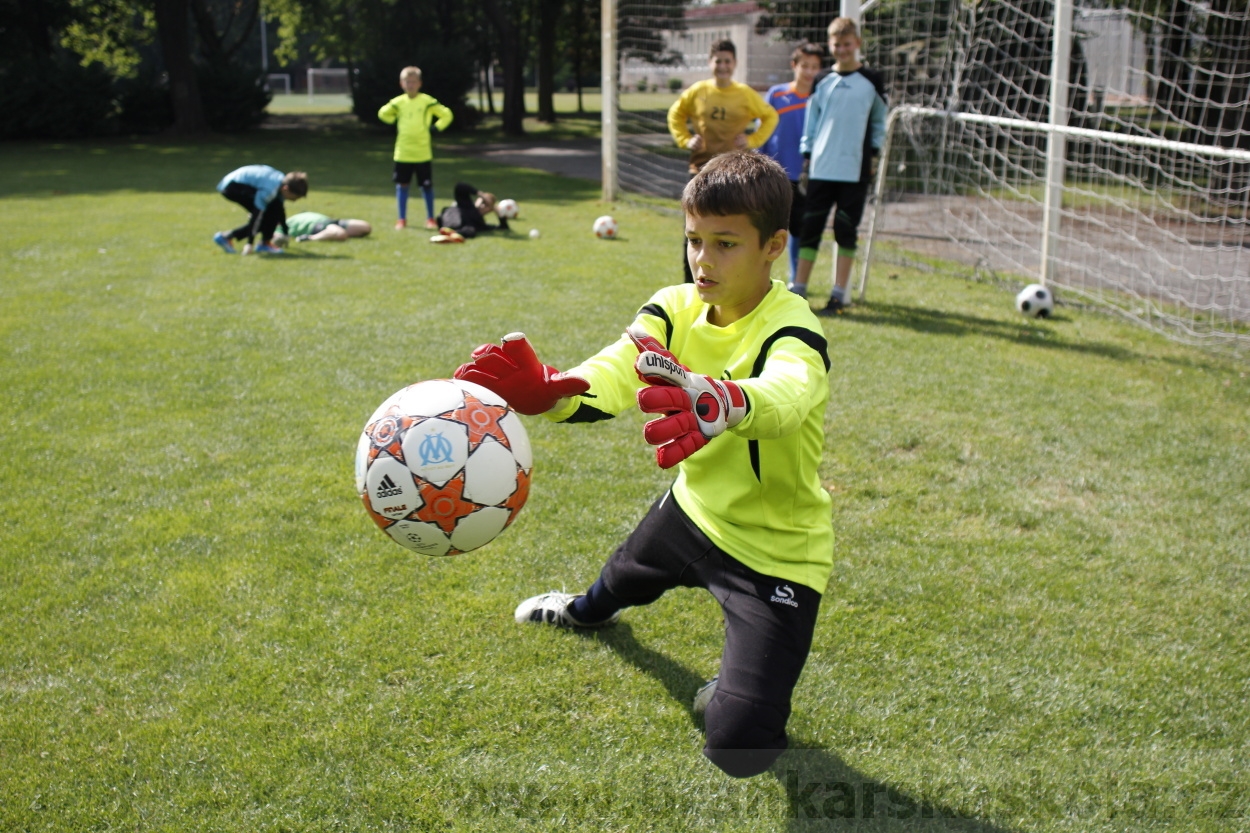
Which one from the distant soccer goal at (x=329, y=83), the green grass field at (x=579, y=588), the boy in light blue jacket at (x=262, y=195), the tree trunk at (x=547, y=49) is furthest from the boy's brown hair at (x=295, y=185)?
the distant soccer goal at (x=329, y=83)

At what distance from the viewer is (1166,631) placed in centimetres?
372

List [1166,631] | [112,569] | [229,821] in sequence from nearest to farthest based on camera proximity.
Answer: [229,821]
[1166,631]
[112,569]

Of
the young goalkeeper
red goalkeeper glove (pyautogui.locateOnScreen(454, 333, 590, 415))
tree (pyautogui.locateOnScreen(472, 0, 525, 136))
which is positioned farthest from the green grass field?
tree (pyautogui.locateOnScreen(472, 0, 525, 136))

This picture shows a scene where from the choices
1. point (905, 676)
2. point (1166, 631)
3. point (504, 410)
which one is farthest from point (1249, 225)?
point (504, 410)

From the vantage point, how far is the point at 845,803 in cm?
283

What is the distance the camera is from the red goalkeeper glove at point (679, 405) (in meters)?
2.11

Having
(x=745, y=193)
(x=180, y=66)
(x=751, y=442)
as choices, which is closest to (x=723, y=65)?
(x=745, y=193)

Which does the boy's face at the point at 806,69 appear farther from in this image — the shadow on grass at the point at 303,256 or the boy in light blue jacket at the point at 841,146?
the shadow on grass at the point at 303,256

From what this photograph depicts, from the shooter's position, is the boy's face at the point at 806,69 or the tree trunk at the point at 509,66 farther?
the tree trunk at the point at 509,66

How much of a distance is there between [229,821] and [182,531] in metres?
2.06

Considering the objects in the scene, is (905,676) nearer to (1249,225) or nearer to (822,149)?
(822,149)

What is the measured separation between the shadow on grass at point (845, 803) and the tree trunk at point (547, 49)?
29170 mm

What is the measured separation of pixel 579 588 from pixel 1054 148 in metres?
7.00

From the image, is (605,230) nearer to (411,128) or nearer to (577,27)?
(411,128)
